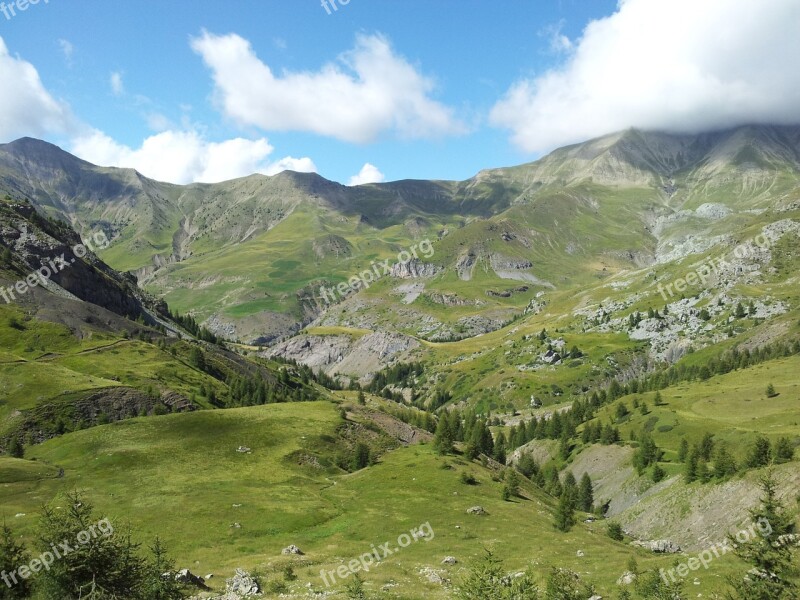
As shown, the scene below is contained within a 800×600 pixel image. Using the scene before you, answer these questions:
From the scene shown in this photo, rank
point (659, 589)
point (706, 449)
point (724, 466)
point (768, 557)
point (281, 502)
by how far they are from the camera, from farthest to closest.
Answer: point (706, 449)
point (724, 466)
point (281, 502)
point (659, 589)
point (768, 557)

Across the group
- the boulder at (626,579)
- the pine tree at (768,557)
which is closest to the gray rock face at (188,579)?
the boulder at (626,579)

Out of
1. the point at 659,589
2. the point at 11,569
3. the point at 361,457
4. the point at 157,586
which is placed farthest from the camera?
the point at 361,457

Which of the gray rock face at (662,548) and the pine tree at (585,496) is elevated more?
the gray rock face at (662,548)

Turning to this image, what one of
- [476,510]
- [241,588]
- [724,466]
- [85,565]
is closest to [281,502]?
[476,510]

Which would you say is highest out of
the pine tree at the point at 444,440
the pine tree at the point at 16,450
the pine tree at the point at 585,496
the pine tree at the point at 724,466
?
the pine tree at the point at 16,450

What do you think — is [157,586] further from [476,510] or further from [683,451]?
[683,451]

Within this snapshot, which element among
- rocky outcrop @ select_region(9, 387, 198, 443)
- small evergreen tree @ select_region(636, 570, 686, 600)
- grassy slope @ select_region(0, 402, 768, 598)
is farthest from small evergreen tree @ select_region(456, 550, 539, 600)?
rocky outcrop @ select_region(9, 387, 198, 443)

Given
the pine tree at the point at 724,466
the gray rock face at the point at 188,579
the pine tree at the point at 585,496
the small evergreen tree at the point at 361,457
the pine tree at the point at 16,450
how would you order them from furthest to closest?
the pine tree at the point at 585,496, the small evergreen tree at the point at 361,457, the pine tree at the point at 16,450, the pine tree at the point at 724,466, the gray rock face at the point at 188,579

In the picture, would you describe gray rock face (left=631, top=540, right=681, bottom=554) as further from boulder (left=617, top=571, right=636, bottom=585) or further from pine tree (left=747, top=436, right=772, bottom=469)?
boulder (left=617, top=571, right=636, bottom=585)

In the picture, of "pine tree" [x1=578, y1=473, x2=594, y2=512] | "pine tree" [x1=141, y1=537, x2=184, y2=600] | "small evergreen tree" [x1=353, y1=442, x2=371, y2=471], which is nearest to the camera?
"pine tree" [x1=141, y1=537, x2=184, y2=600]

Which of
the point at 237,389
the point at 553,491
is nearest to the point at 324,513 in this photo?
the point at 553,491

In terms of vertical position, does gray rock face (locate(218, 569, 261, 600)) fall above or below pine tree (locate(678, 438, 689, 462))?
above

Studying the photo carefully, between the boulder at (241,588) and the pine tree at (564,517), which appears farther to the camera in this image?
the pine tree at (564,517)

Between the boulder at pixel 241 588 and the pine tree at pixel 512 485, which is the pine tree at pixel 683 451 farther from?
the boulder at pixel 241 588
